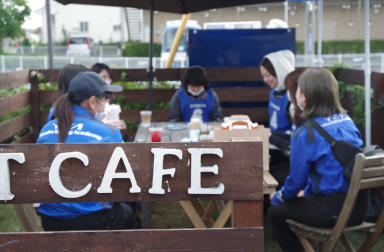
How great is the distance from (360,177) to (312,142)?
37 cm

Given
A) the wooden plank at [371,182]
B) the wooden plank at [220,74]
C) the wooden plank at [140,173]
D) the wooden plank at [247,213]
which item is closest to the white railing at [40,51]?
the wooden plank at [220,74]

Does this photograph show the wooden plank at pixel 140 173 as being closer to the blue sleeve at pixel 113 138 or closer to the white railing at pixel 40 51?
the blue sleeve at pixel 113 138

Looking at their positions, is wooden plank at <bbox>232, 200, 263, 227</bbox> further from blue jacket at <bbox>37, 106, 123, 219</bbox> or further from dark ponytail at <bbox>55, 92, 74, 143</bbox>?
dark ponytail at <bbox>55, 92, 74, 143</bbox>

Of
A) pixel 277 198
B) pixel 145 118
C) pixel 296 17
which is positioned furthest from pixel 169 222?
pixel 296 17

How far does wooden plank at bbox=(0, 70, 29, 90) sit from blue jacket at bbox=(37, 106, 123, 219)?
9.06ft

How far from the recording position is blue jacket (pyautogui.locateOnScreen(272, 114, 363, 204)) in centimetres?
283

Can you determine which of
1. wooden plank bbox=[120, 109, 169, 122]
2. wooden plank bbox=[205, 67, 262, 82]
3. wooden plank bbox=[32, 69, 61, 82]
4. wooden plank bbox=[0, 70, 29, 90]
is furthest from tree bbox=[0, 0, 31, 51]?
wooden plank bbox=[205, 67, 262, 82]

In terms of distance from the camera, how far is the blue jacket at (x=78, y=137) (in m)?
2.67

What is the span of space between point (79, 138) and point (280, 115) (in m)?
2.65

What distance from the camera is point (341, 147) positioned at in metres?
2.79

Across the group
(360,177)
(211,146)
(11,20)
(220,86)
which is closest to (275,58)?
(220,86)

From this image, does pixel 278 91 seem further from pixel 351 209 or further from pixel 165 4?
pixel 351 209

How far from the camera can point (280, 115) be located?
15.8 feet

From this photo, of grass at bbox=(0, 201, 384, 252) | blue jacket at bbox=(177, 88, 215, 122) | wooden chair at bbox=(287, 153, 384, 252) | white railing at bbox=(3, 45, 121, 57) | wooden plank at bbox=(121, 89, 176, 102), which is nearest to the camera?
wooden chair at bbox=(287, 153, 384, 252)
